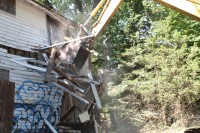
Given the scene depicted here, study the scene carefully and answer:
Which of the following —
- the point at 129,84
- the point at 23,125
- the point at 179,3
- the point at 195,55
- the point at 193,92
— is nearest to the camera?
the point at 179,3

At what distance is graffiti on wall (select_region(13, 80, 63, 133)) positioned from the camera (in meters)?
9.04

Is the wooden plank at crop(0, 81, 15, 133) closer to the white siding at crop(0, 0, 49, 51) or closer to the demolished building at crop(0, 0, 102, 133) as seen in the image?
the demolished building at crop(0, 0, 102, 133)

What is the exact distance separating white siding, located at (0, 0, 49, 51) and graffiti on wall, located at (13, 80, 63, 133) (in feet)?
5.45

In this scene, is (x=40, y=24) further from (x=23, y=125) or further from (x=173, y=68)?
(x=173, y=68)

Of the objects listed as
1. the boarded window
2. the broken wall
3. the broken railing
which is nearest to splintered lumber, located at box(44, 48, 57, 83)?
the broken railing

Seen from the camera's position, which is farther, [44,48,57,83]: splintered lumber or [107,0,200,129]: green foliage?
[107,0,200,129]: green foliage

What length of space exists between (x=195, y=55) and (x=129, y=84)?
16.5 feet

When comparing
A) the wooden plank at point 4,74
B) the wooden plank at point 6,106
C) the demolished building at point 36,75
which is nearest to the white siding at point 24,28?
the demolished building at point 36,75

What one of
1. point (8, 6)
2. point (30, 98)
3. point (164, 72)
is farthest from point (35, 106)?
point (164, 72)

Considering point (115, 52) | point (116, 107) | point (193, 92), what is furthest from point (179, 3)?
point (115, 52)

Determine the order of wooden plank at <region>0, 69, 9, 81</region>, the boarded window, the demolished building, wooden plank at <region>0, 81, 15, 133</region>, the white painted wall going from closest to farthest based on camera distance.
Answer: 1. wooden plank at <region>0, 81, 15, 133</region>
2. wooden plank at <region>0, 69, 9, 81</region>
3. the demolished building
4. the white painted wall
5. the boarded window

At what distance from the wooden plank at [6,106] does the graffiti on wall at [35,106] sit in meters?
7.53

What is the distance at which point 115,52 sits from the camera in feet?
67.0

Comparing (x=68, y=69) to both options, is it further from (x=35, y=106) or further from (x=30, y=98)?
(x=35, y=106)
